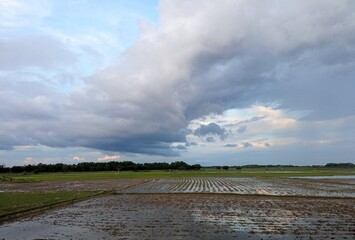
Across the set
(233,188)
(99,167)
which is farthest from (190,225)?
(99,167)

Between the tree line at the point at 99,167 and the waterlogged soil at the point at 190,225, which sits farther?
the tree line at the point at 99,167

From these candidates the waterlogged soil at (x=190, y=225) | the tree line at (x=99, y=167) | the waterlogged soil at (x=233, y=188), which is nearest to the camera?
the waterlogged soil at (x=190, y=225)

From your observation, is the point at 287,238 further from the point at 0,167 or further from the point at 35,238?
the point at 0,167

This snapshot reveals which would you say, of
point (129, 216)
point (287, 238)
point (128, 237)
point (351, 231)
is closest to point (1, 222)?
point (129, 216)

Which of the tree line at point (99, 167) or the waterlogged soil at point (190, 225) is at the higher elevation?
the tree line at point (99, 167)

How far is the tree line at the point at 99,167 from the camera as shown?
161 meters

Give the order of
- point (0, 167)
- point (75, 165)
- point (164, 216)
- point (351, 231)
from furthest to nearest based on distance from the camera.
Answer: point (75, 165)
point (0, 167)
point (164, 216)
point (351, 231)

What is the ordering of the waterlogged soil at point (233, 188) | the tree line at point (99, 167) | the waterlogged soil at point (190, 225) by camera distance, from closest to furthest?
the waterlogged soil at point (190, 225) < the waterlogged soil at point (233, 188) < the tree line at point (99, 167)

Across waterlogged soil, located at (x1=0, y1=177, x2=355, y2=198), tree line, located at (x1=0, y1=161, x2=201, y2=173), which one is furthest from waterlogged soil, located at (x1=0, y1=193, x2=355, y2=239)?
tree line, located at (x1=0, y1=161, x2=201, y2=173)

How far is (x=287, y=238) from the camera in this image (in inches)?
513

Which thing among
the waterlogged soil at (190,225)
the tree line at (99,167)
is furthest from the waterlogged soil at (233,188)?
the tree line at (99,167)

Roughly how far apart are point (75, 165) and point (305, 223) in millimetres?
167821

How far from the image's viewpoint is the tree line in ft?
528

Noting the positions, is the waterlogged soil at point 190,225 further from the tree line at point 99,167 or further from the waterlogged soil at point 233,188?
the tree line at point 99,167
